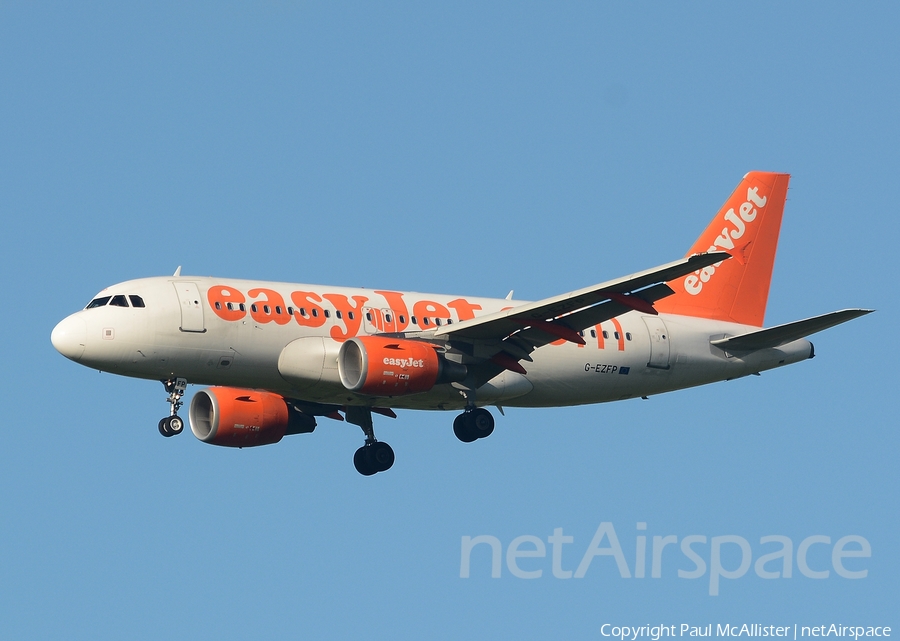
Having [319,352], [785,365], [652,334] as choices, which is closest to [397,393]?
[319,352]

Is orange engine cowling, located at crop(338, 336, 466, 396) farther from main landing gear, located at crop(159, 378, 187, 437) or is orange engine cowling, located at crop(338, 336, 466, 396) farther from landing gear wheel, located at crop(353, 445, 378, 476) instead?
landing gear wheel, located at crop(353, 445, 378, 476)

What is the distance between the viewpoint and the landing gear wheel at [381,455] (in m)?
46.9

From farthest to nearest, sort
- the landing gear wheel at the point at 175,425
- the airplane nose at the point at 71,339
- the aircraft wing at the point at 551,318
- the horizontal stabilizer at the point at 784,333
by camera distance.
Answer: the landing gear wheel at the point at 175,425
the horizontal stabilizer at the point at 784,333
the airplane nose at the point at 71,339
the aircraft wing at the point at 551,318

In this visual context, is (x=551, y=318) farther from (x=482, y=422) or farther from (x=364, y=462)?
(x=364, y=462)

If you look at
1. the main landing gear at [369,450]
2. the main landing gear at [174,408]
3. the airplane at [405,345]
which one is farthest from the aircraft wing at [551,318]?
the main landing gear at [174,408]

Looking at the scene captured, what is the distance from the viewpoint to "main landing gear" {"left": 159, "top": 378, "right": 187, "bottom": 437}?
4138 centimetres

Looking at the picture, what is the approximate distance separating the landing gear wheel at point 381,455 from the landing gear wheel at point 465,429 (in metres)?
3.09

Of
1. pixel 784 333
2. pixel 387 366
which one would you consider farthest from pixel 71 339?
pixel 784 333

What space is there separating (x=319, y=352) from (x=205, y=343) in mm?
3159

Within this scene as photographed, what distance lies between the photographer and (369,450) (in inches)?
1850

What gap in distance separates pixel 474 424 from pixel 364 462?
15.0 feet

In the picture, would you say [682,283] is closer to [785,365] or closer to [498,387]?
[785,365]

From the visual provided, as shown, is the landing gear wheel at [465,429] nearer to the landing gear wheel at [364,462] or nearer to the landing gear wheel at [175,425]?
the landing gear wheel at [364,462]

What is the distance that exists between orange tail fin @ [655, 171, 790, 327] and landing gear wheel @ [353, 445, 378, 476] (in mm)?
10861
